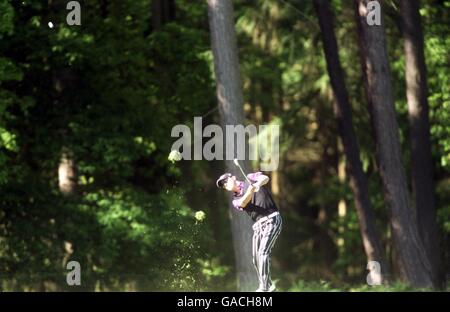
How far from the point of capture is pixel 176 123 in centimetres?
3081

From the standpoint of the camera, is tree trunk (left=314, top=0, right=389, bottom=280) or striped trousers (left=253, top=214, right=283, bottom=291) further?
tree trunk (left=314, top=0, right=389, bottom=280)

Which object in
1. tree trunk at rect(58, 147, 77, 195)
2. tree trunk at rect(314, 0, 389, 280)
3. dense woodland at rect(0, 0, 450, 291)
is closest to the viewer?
dense woodland at rect(0, 0, 450, 291)

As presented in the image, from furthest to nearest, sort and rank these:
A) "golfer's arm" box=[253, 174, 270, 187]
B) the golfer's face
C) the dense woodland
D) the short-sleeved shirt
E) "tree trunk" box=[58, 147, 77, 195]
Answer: "tree trunk" box=[58, 147, 77, 195], the dense woodland, the short-sleeved shirt, "golfer's arm" box=[253, 174, 270, 187], the golfer's face

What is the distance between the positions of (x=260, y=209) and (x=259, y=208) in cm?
2

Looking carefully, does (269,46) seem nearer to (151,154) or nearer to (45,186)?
(151,154)

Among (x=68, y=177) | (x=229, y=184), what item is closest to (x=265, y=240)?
(x=229, y=184)

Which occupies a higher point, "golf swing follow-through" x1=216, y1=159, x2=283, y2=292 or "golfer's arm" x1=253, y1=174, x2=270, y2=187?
"golfer's arm" x1=253, y1=174, x2=270, y2=187

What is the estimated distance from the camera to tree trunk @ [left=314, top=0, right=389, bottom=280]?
2547cm

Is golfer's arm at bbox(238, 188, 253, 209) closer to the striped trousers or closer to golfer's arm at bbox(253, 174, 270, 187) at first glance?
golfer's arm at bbox(253, 174, 270, 187)

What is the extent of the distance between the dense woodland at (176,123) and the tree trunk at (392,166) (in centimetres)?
3

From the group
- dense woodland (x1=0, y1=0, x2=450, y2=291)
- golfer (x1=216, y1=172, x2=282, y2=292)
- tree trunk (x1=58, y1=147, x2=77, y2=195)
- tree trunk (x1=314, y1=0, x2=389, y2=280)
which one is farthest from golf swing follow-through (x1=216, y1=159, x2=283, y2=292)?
tree trunk (x1=58, y1=147, x2=77, y2=195)

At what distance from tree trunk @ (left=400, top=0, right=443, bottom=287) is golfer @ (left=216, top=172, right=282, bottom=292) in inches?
350

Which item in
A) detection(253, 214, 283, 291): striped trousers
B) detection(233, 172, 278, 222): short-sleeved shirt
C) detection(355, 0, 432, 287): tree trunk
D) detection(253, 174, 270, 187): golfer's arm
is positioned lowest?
detection(253, 214, 283, 291): striped trousers

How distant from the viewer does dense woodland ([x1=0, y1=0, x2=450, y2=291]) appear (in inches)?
970
